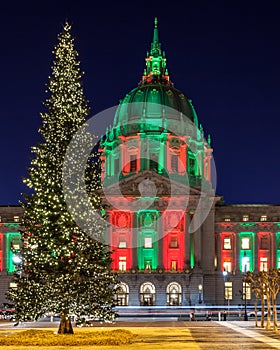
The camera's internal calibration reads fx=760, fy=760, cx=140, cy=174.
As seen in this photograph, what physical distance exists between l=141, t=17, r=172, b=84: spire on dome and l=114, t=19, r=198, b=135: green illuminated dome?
9.85 ft

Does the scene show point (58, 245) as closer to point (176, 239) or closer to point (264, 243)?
point (176, 239)

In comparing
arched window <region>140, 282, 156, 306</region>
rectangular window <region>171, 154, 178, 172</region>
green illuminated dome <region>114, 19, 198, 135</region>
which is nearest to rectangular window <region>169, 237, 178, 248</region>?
arched window <region>140, 282, 156, 306</region>

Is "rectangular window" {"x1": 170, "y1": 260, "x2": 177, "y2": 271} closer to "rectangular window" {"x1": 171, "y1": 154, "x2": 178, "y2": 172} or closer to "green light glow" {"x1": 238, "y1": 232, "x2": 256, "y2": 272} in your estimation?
"green light glow" {"x1": 238, "y1": 232, "x2": 256, "y2": 272}

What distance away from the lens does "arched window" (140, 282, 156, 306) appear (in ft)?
438

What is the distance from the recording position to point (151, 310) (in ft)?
399

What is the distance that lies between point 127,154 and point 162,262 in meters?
34.2

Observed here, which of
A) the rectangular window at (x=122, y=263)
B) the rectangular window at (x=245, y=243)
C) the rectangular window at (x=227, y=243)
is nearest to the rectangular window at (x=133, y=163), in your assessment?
the rectangular window at (x=122, y=263)

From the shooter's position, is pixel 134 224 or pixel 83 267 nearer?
pixel 83 267

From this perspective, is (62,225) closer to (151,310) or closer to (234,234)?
(151,310)

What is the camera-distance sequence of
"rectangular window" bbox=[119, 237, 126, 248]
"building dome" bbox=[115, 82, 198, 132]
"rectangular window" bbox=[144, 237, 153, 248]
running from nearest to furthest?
"rectangular window" bbox=[144, 237, 153, 248] → "rectangular window" bbox=[119, 237, 126, 248] → "building dome" bbox=[115, 82, 198, 132]

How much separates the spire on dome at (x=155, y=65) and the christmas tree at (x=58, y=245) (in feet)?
420

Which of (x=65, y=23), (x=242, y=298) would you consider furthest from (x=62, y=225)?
(x=242, y=298)

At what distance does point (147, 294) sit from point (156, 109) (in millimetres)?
47864

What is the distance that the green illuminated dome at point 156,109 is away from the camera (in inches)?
6476
